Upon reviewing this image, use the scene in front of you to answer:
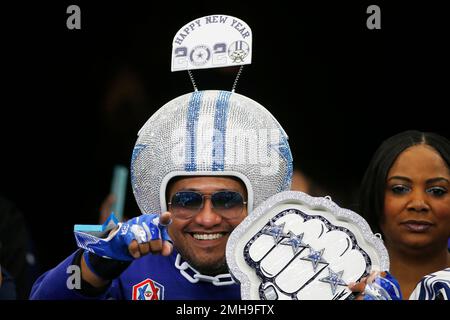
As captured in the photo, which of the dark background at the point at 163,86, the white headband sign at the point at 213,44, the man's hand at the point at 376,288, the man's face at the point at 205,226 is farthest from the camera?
the dark background at the point at 163,86

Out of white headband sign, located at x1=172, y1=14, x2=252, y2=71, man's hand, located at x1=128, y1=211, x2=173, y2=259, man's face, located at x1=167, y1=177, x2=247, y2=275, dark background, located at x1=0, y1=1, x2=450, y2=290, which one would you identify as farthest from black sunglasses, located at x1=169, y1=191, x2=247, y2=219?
dark background, located at x1=0, y1=1, x2=450, y2=290

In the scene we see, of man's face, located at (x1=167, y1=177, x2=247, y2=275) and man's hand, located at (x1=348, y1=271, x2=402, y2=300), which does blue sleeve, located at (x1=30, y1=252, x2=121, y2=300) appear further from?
man's hand, located at (x1=348, y1=271, x2=402, y2=300)

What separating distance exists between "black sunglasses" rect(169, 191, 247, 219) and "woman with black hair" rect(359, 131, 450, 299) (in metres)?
0.60

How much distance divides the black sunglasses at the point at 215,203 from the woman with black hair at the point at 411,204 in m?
0.60

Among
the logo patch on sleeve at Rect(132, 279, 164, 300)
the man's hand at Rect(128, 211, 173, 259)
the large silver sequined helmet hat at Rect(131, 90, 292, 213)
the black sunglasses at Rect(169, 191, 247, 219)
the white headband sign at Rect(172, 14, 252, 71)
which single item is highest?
the white headband sign at Rect(172, 14, 252, 71)

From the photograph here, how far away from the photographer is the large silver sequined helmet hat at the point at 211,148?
373cm

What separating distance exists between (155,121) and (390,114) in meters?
1.67

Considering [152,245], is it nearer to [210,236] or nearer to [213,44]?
[210,236]

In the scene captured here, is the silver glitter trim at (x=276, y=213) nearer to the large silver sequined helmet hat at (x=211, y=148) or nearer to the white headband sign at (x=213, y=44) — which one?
the large silver sequined helmet hat at (x=211, y=148)

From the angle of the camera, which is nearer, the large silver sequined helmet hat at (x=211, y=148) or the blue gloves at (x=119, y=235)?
the blue gloves at (x=119, y=235)

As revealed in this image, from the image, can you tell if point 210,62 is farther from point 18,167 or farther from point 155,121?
point 18,167

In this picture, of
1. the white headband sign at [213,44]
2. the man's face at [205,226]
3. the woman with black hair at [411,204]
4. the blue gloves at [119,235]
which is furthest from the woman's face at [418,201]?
the blue gloves at [119,235]

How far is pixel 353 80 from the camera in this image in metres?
5.22

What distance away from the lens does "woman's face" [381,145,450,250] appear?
3.92 meters
